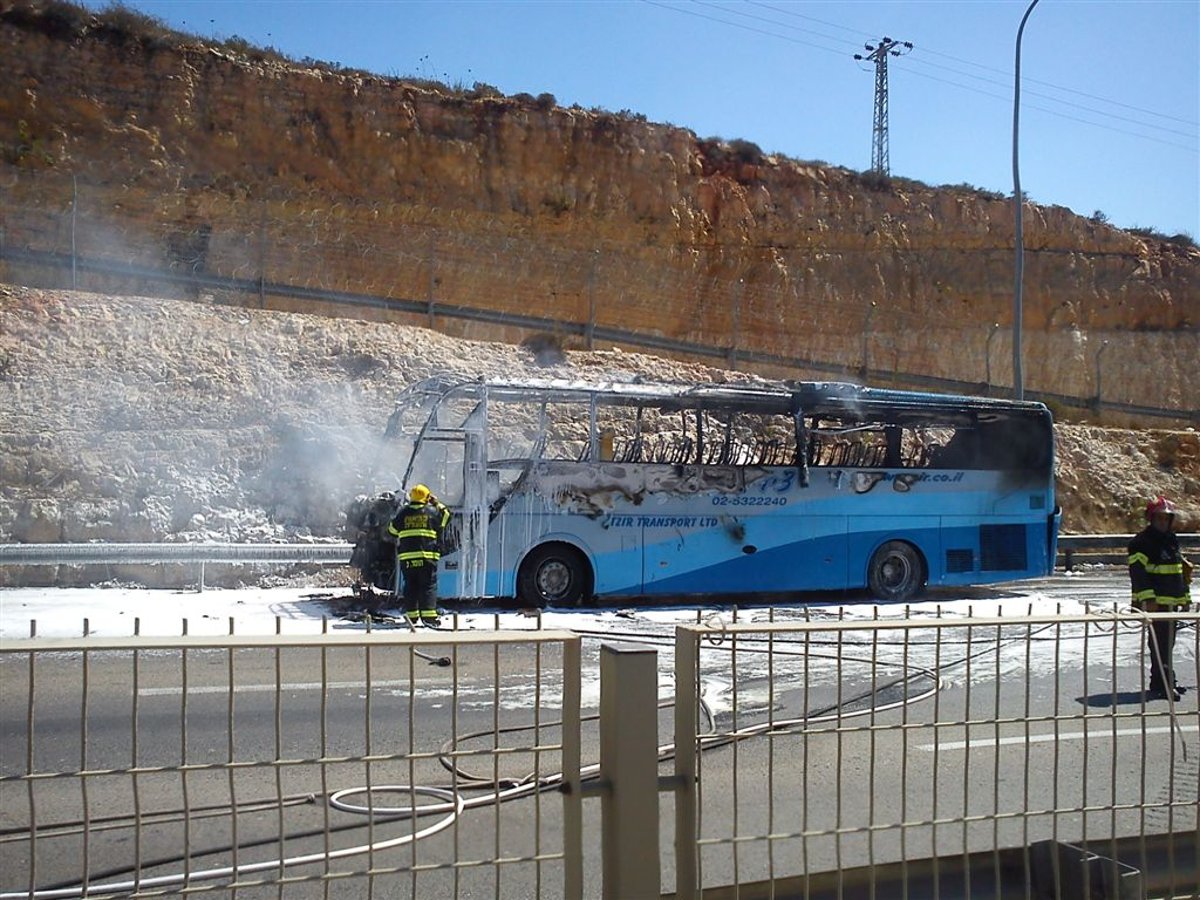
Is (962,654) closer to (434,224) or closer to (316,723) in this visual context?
(316,723)

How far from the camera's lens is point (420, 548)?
39.8ft

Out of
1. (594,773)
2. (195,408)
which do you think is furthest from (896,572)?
(594,773)

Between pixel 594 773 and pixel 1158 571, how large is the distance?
6.55 meters

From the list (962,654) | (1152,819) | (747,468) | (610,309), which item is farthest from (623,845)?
(610,309)

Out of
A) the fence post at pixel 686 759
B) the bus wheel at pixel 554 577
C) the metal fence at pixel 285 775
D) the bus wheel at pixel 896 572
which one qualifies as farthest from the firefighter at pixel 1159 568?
the bus wheel at pixel 554 577

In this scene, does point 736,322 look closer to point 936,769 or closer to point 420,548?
point 420,548

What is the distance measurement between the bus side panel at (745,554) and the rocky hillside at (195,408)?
6.11 metres

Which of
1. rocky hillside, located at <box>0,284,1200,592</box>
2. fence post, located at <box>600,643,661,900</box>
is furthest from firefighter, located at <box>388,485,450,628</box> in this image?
fence post, located at <box>600,643,661,900</box>

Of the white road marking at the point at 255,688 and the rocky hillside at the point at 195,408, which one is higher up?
the rocky hillside at the point at 195,408

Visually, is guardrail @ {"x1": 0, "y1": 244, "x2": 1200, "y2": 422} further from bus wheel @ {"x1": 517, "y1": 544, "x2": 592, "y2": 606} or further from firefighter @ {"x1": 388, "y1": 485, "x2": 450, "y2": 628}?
firefighter @ {"x1": 388, "y1": 485, "x2": 450, "y2": 628}

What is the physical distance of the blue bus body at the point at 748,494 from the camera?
14.5m

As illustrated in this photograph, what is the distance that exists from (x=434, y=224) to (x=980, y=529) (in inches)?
768

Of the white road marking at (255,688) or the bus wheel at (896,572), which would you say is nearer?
the white road marking at (255,688)

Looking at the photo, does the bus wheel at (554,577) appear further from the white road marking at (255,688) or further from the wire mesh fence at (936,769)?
the white road marking at (255,688)
